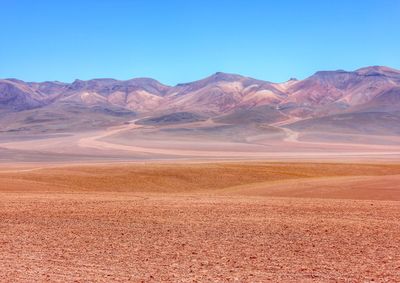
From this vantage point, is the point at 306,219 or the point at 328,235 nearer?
the point at 328,235

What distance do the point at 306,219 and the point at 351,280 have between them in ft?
21.3

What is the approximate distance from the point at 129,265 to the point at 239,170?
31658 millimetres

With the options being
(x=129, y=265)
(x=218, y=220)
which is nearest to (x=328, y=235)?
(x=218, y=220)

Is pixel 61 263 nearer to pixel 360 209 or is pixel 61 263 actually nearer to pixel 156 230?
pixel 156 230

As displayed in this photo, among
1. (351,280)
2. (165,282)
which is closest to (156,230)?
(165,282)

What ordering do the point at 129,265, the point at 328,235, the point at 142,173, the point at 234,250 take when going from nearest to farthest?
the point at 129,265 < the point at 234,250 < the point at 328,235 < the point at 142,173


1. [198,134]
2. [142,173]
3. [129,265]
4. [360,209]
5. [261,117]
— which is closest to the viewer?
[129,265]

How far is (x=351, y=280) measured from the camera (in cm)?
995

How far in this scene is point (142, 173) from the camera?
40094 mm

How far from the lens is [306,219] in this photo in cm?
1642

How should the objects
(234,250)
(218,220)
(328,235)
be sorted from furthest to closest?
(218,220) → (328,235) → (234,250)

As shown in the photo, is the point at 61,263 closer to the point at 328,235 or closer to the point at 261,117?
the point at 328,235

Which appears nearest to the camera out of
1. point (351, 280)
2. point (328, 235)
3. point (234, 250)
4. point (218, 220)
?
point (351, 280)

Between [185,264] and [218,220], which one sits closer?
[185,264]
